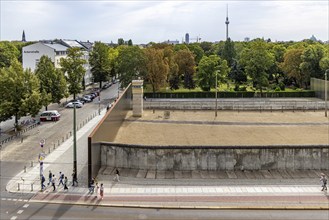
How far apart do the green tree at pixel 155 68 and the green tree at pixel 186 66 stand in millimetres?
12835

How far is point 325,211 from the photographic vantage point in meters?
27.0

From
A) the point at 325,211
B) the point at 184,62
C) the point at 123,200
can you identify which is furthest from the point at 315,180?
the point at 184,62

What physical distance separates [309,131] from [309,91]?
44833mm

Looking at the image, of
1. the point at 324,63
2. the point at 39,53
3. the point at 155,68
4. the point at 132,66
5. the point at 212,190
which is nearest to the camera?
the point at 212,190

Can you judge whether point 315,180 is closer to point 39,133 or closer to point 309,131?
point 309,131

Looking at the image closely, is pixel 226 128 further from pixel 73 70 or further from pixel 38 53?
pixel 38 53

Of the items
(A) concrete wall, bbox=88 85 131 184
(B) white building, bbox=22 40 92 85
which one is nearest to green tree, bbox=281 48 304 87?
(B) white building, bbox=22 40 92 85

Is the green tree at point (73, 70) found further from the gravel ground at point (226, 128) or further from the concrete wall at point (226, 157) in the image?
the concrete wall at point (226, 157)

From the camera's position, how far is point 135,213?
26.6 metres

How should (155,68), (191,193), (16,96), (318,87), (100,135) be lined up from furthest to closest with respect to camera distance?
(318,87)
(155,68)
(16,96)
(100,135)
(191,193)

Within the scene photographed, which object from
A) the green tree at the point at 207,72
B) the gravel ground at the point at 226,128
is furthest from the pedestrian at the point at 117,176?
the green tree at the point at 207,72

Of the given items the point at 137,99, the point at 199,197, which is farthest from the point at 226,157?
the point at 137,99

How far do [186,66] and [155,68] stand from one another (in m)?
15.8

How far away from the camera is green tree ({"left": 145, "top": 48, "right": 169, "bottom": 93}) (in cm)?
8456
